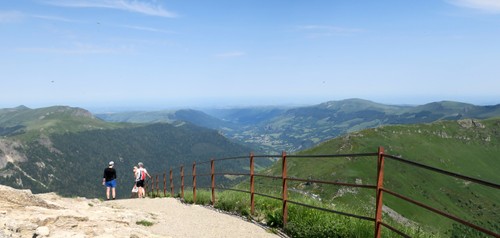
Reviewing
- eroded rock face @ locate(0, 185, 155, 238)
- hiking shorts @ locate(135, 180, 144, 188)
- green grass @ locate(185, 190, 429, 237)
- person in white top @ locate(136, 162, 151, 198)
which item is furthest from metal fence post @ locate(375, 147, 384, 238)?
hiking shorts @ locate(135, 180, 144, 188)

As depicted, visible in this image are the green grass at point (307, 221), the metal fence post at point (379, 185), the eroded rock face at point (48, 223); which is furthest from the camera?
the green grass at point (307, 221)

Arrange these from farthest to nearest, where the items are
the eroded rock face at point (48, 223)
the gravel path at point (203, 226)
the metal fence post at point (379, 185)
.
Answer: the gravel path at point (203, 226), the eroded rock face at point (48, 223), the metal fence post at point (379, 185)

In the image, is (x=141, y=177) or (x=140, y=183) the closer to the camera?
(x=141, y=177)

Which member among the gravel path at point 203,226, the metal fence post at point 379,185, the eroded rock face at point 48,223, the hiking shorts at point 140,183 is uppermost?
the metal fence post at point 379,185

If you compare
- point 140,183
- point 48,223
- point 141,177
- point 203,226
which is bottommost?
point 140,183

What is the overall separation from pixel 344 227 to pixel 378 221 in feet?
4.73

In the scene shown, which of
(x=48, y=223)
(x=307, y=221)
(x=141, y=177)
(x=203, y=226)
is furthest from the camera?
(x=141, y=177)

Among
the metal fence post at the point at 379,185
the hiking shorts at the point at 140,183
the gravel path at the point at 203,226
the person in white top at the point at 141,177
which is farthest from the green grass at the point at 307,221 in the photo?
the hiking shorts at the point at 140,183

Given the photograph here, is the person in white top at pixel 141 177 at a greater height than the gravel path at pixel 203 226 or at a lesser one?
lesser

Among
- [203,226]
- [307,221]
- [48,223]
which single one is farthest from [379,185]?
[48,223]

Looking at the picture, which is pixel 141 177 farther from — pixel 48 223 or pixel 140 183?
pixel 48 223

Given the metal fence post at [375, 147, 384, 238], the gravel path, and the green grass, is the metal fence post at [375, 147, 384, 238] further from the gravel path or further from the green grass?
the gravel path

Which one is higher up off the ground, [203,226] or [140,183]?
[203,226]

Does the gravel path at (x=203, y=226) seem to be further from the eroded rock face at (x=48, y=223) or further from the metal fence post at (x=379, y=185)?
the metal fence post at (x=379, y=185)
